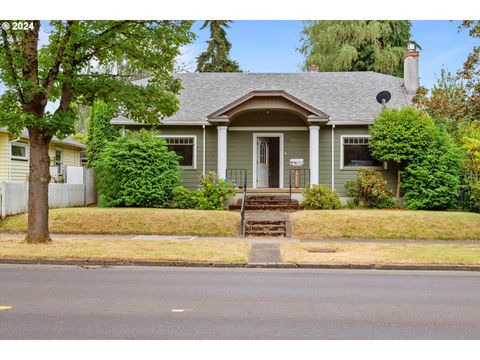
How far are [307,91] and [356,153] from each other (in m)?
4.49

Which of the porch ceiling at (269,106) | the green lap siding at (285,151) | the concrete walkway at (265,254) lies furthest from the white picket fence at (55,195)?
the concrete walkway at (265,254)

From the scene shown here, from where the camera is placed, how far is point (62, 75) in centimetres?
1380

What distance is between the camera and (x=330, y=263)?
11.9m

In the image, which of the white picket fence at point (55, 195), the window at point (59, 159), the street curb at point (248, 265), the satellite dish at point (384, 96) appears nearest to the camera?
the street curb at point (248, 265)

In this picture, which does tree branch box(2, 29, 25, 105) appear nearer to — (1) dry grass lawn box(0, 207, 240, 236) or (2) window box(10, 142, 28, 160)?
(1) dry grass lawn box(0, 207, 240, 236)

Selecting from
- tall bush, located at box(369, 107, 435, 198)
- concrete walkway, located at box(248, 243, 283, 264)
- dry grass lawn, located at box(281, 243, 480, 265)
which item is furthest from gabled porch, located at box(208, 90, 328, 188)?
dry grass lawn, located at box(281, 243, 480, 265)

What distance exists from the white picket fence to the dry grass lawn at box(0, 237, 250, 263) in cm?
386

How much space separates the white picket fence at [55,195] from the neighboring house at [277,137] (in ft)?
10.8

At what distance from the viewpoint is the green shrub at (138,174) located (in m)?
20.2

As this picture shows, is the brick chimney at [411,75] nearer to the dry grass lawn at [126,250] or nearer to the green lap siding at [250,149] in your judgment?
the green lap siding at [250,149]

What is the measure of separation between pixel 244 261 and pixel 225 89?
50.5ft

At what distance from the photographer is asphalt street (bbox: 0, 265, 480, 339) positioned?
6.05m

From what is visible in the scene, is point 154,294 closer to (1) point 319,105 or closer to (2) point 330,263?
(2) point 330,263

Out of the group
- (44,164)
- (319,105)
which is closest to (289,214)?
(319,105)
